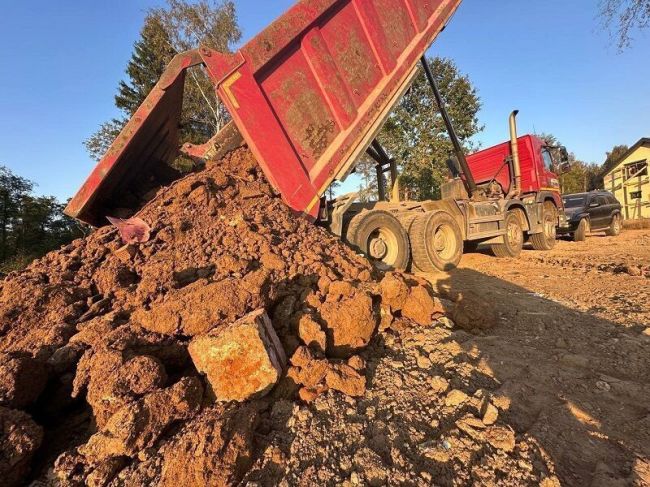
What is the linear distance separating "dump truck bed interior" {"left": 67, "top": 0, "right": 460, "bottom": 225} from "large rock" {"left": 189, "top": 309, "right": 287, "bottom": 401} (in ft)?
6.98

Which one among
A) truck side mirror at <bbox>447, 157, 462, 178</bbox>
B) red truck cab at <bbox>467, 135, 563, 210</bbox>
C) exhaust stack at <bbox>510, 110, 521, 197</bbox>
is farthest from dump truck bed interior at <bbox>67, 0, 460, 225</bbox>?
red truck cab at <bbox>467, 135, 563, 210</bbox>

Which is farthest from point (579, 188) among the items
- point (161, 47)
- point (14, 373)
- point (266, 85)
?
point (14, 373)

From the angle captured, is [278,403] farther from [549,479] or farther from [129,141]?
[129,141]

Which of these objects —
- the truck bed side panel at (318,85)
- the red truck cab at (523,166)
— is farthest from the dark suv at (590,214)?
the truck bed side panel at (318,85)

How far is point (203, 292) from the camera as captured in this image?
7.37 feet

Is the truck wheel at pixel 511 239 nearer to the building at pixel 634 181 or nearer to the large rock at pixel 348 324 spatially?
the large rock at pixel 348 324

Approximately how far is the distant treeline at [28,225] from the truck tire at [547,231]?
52.5ft

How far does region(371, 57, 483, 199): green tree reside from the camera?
61.6 feet

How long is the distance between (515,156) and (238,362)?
28.4 feet

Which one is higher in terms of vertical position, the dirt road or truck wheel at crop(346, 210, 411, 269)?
truck wheel at crop(346, 210, 411, 269)

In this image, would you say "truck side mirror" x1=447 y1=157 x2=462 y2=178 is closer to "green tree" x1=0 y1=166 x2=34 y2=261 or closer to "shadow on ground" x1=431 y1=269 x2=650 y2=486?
"shadow on ground" x1=431 y1=269 x2=650 y2=486

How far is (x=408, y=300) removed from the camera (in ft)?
9.71

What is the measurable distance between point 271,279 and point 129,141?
2282 millimetres

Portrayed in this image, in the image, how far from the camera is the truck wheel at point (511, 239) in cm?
759
